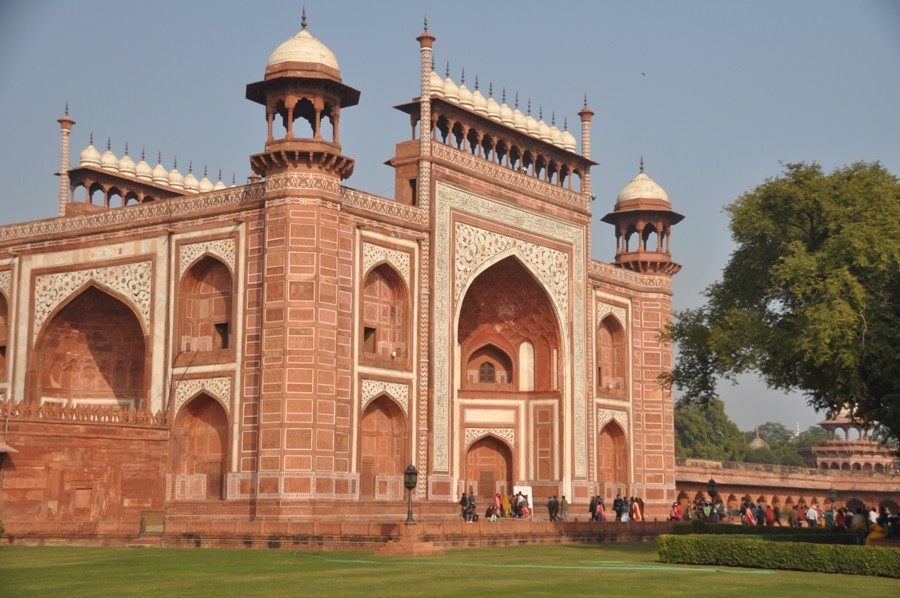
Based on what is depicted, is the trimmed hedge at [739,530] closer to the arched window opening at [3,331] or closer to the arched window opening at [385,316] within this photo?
the arched window opening at [385,316]

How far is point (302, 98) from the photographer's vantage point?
26.8 meters

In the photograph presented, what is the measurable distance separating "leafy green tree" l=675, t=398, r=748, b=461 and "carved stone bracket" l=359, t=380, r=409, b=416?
4982cm

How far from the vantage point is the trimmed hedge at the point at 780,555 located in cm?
1678

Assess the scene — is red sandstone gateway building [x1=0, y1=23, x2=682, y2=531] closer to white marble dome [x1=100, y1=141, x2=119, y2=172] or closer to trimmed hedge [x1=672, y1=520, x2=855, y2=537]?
white marble dome [x1=100, y1=141, x2=119, y2=172]

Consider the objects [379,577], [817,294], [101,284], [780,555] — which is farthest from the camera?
[101,284]

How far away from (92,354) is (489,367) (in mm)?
11104

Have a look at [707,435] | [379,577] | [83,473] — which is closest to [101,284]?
[83,473]

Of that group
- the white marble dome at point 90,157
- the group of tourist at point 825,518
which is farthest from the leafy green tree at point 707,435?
the white marble dome at point 90,157

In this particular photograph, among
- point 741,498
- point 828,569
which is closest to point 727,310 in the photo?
point 828,569

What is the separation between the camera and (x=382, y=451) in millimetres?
28219

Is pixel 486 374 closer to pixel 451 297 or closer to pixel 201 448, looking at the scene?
pixel 451 297

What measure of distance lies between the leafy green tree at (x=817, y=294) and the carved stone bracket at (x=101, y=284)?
12.9m

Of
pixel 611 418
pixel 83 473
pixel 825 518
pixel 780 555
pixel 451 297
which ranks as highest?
pixel 451 297

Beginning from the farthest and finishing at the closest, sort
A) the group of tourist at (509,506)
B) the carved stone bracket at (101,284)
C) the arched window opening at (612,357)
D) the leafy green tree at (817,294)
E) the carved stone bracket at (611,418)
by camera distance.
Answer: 1. the arched window opening at (612,357)
2. the carved stone bracket at (611,418)
3. the group of tourist at (509,506)
4. the carved stone bracket at (101,284)
5. the leafy green tree at (817,294)
